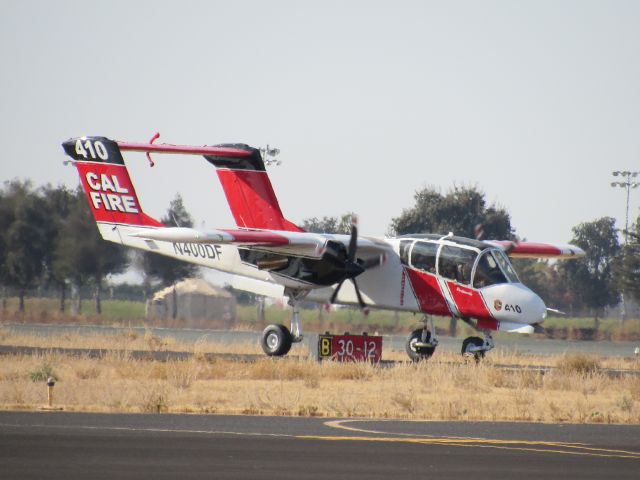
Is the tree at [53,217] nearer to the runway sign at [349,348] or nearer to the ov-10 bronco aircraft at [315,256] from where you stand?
the ov-10 bronco aircraft at [315,256]

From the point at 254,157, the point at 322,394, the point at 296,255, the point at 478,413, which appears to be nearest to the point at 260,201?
the point at 254,157

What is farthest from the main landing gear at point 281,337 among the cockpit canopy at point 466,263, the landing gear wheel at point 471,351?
the landing gear wheel at point 471,351

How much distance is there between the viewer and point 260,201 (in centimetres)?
4022

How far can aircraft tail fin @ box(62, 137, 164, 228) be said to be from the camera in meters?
41.3

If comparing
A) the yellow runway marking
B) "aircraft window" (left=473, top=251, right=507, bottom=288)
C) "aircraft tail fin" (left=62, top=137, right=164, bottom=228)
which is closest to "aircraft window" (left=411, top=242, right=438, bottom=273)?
"aircraft window" (left=473, top=251, right=507, bottom=288)

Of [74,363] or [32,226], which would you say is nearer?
[74,363]

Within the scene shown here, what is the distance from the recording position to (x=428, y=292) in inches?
1433

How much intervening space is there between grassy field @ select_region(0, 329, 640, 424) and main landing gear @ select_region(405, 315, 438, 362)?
2476 millimetres

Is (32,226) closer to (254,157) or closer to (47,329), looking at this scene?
(47,329)

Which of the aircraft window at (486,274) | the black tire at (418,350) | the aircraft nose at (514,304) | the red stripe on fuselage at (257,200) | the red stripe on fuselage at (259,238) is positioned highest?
the red stripe on fuselage at (257,200)

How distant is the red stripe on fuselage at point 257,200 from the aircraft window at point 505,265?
304 inches

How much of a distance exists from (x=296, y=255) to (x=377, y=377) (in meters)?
7.32

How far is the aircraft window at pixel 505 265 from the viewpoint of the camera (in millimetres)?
35344

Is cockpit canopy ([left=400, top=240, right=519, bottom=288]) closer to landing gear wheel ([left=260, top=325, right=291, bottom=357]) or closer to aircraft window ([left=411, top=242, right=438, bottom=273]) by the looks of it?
aircraft window ([left=411, top=242, right=438, bottom=273])
